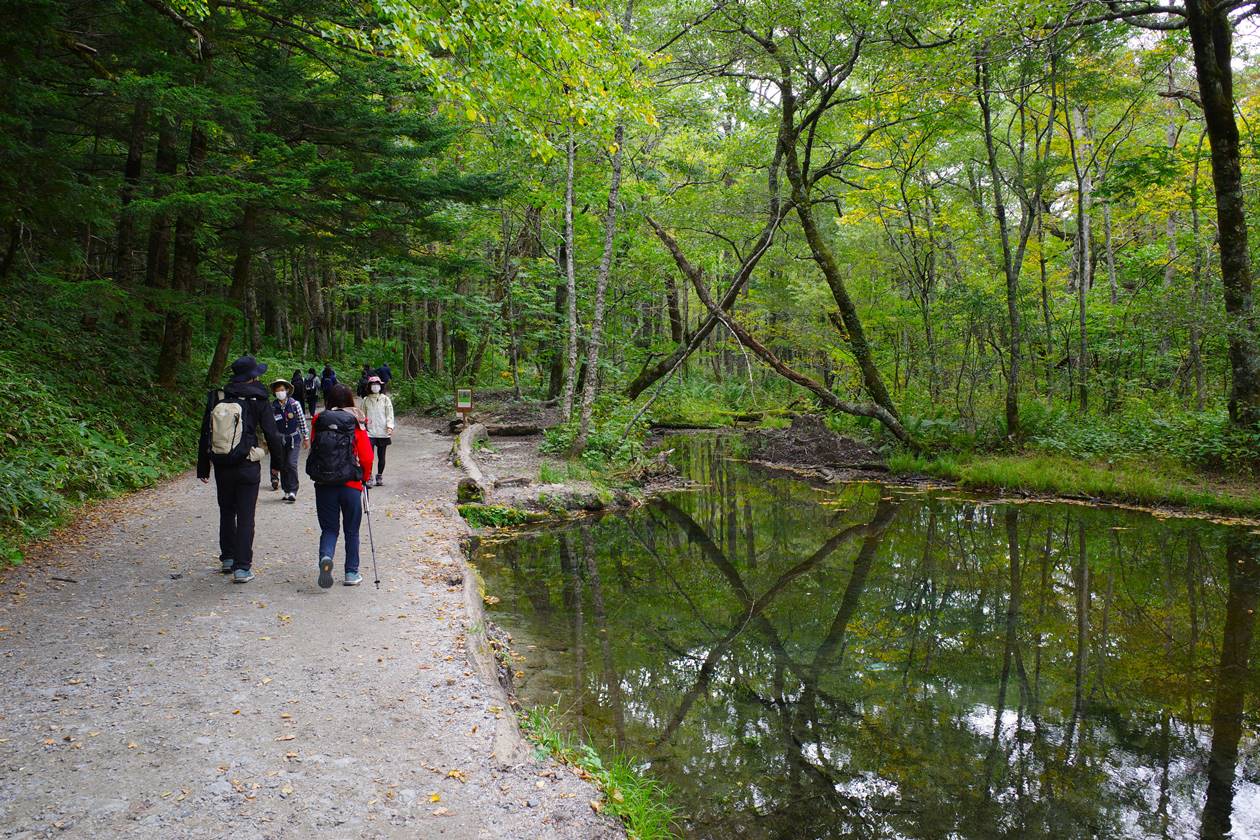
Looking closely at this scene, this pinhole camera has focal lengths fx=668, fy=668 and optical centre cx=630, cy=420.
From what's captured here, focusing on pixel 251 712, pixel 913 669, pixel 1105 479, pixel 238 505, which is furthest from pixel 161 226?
pixel 1105 479

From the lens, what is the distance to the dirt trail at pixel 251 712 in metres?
3.13

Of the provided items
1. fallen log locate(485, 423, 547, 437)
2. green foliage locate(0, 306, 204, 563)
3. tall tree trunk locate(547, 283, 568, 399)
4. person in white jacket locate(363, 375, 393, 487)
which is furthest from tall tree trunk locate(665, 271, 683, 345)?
green foliage locate(0, 306, 204, 563)

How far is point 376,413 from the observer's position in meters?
10.8

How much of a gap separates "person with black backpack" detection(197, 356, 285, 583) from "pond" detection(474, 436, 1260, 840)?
8.73ft

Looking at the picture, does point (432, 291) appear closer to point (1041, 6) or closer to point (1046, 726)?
point (1041, 6)

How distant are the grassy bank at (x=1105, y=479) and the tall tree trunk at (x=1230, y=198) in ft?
4.89

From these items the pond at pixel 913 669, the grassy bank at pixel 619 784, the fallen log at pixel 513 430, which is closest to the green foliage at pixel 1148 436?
the pond at pixel 913 669

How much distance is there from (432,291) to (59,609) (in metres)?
15.1

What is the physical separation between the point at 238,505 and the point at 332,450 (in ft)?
3.55

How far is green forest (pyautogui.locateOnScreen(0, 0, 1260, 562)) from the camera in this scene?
9.62 metres

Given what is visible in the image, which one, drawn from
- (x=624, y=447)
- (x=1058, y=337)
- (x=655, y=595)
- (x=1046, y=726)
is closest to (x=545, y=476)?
(x=624, y=447)

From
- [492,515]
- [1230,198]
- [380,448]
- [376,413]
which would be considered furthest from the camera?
[1230,198]

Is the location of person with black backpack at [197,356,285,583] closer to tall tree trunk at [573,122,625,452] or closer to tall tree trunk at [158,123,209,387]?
tall tree trunk at [573,122,625,452]

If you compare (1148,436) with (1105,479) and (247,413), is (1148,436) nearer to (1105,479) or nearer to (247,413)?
(1105,479)
